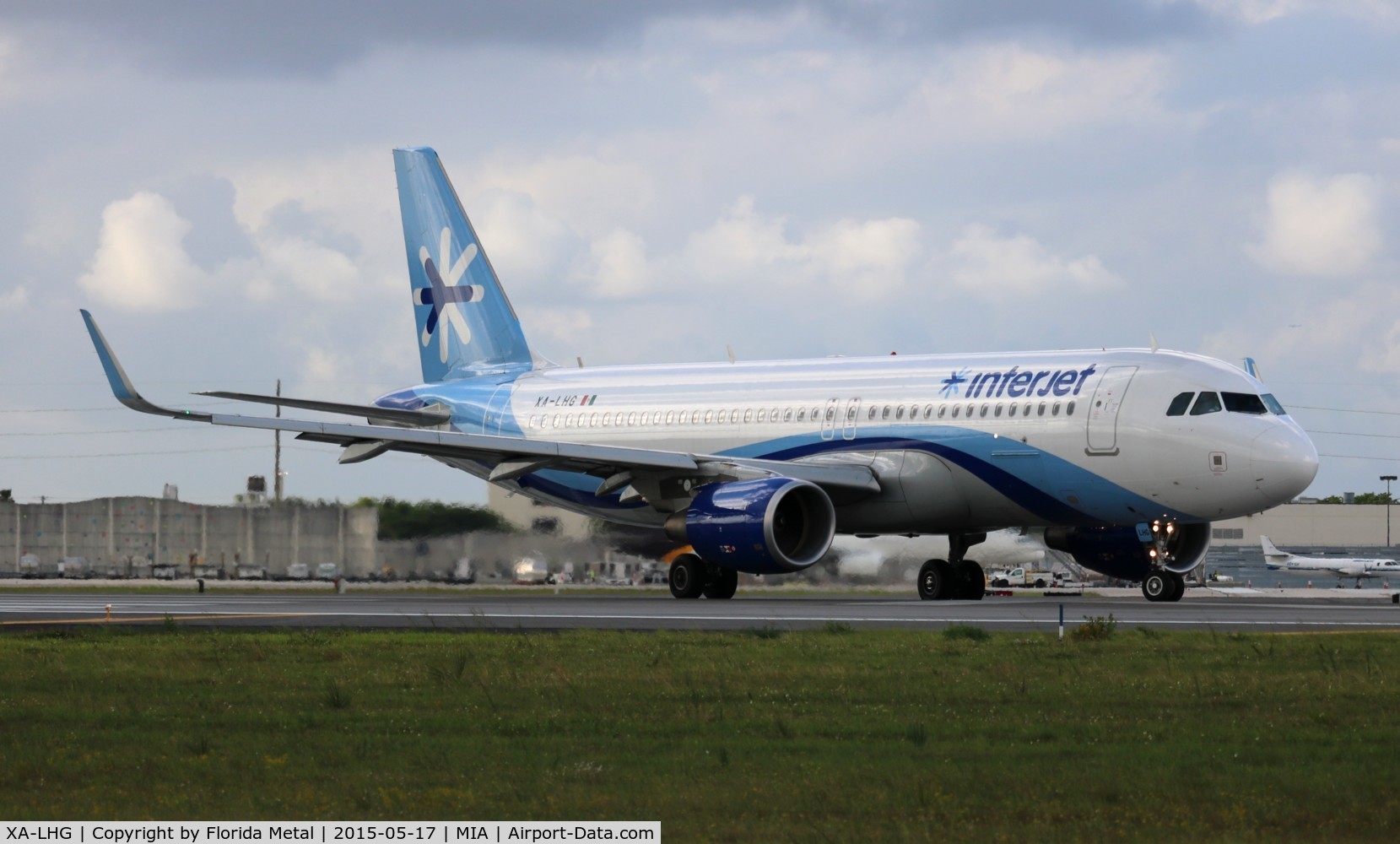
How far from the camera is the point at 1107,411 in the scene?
91.0ft

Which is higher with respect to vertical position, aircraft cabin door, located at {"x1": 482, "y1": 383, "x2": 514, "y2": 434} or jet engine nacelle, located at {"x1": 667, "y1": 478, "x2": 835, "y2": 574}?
aircraft cabin door, located at {"x1": 482, "y1": 383, "x2": 514, "y2": 434}

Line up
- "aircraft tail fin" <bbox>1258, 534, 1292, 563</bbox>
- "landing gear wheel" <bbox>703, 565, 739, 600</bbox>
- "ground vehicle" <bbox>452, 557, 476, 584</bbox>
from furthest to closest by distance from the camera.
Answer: "aircraft tail fin" <bbox>1258, 534, 1292, 563</bbox> < "ground vehicle" <bbox>452, 557, 476, 584</bbox> < "landing gear wheel" <bbox>703, 565, 739, 600</bbox>

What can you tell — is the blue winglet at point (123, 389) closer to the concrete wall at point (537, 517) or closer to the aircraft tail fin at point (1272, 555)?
the concrete wall at point (537, 517)

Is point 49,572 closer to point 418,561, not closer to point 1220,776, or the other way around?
point 418,561

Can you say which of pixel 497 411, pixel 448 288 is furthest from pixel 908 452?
pixel 448 288

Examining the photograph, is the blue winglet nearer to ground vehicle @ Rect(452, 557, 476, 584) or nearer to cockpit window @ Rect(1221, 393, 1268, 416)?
ground vehicle @ Rect(452, 557, 476, 584)

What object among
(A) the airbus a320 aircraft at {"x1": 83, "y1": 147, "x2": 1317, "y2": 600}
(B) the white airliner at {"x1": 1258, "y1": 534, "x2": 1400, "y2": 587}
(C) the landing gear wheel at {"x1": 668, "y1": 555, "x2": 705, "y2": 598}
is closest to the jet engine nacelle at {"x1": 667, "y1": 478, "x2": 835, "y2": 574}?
(A) the airbus a320 aircraft at {"x1": 83, "y1": 147, "x2": 1317, "y2": 600}

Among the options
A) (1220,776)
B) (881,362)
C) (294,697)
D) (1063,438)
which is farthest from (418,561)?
(1220,776)

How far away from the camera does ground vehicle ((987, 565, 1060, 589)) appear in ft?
224

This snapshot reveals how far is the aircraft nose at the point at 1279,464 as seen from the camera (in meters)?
26.8

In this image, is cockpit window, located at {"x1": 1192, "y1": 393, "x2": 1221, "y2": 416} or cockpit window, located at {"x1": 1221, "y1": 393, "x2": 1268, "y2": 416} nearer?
cockpit window, located at {"x1": 1192, "y1": 393, "x2": 1221, "y2": 416}

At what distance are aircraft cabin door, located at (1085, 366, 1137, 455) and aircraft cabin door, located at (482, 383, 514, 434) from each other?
1335cm

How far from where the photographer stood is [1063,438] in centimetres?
2791

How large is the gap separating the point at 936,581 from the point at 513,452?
811cm
